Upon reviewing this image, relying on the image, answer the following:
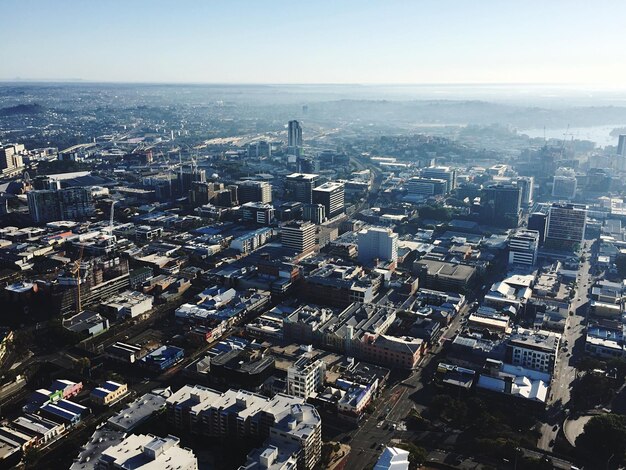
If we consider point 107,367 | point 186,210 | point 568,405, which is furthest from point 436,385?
point 186,210

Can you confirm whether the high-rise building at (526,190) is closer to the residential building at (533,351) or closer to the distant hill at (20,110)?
the residential building at (533,351)

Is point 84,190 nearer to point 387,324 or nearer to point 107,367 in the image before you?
point 107,367

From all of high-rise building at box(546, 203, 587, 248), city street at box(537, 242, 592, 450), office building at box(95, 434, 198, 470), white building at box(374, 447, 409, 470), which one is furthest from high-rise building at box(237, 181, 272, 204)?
white building at box(374, 447, 409, 470)

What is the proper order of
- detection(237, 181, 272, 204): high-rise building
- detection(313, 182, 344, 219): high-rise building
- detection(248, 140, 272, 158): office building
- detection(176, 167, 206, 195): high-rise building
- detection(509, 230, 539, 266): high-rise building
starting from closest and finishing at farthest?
1. detection(509, 230, 539, 266): high-rise building
2. detection(313, 182, 344, 219): high-rise building
3. detection(237, 181, 272, 204): high-rise building
4. detection(176, 167, 206, 195): high-rise building
5. detection(248, 140, 272, 158): office building

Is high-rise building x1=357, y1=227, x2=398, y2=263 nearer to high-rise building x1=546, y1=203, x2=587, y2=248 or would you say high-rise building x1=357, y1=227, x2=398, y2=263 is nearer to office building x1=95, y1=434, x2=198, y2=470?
high-rise building x1=546, y1=203, x2=587, y2=248

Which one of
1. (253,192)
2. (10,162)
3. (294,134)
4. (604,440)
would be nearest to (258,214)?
(253,192)

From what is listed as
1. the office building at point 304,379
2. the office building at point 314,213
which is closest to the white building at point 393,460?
the office building at point 304,379
